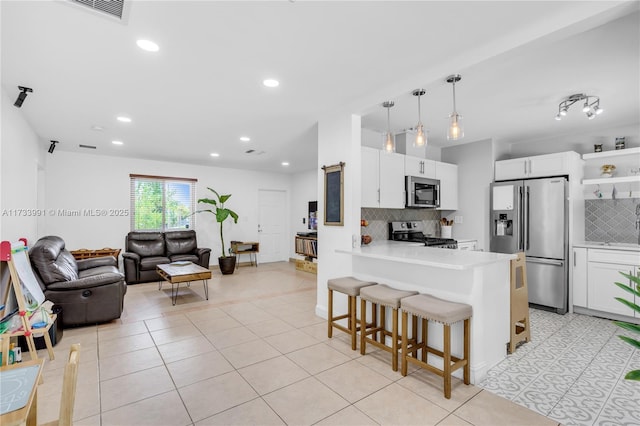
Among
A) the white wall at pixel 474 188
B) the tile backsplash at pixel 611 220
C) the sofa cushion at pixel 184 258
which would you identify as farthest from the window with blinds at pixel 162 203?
the tile backsplash at pixel 611 220

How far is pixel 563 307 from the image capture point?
4.07 metres

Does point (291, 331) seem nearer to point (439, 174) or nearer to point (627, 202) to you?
point (439, 174)

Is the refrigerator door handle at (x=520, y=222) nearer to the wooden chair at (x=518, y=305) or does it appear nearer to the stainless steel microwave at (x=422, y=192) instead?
the stainless steel microwave at (x=422, y=192)

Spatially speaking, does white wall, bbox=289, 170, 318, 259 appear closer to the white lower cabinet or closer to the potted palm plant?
the potted palm plant

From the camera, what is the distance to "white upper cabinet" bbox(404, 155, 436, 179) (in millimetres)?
4559

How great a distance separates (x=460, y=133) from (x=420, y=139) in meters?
0.34

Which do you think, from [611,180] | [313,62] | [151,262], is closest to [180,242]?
[151,262]

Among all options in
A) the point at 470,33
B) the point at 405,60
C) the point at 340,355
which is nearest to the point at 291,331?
the point at 340,355

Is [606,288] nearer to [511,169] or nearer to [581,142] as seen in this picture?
[511,169]

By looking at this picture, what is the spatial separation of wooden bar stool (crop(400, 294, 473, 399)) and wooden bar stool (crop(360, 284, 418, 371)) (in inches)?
4.1

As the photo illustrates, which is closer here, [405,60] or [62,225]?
[405,60]

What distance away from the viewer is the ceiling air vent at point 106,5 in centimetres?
177

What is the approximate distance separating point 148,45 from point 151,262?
479 centimetres

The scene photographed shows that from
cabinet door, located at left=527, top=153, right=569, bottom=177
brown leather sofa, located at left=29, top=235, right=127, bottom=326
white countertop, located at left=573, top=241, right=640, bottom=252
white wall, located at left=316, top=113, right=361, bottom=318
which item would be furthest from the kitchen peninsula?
brown leather sofa, located at left=29, top=235, right=127, bottom=326
